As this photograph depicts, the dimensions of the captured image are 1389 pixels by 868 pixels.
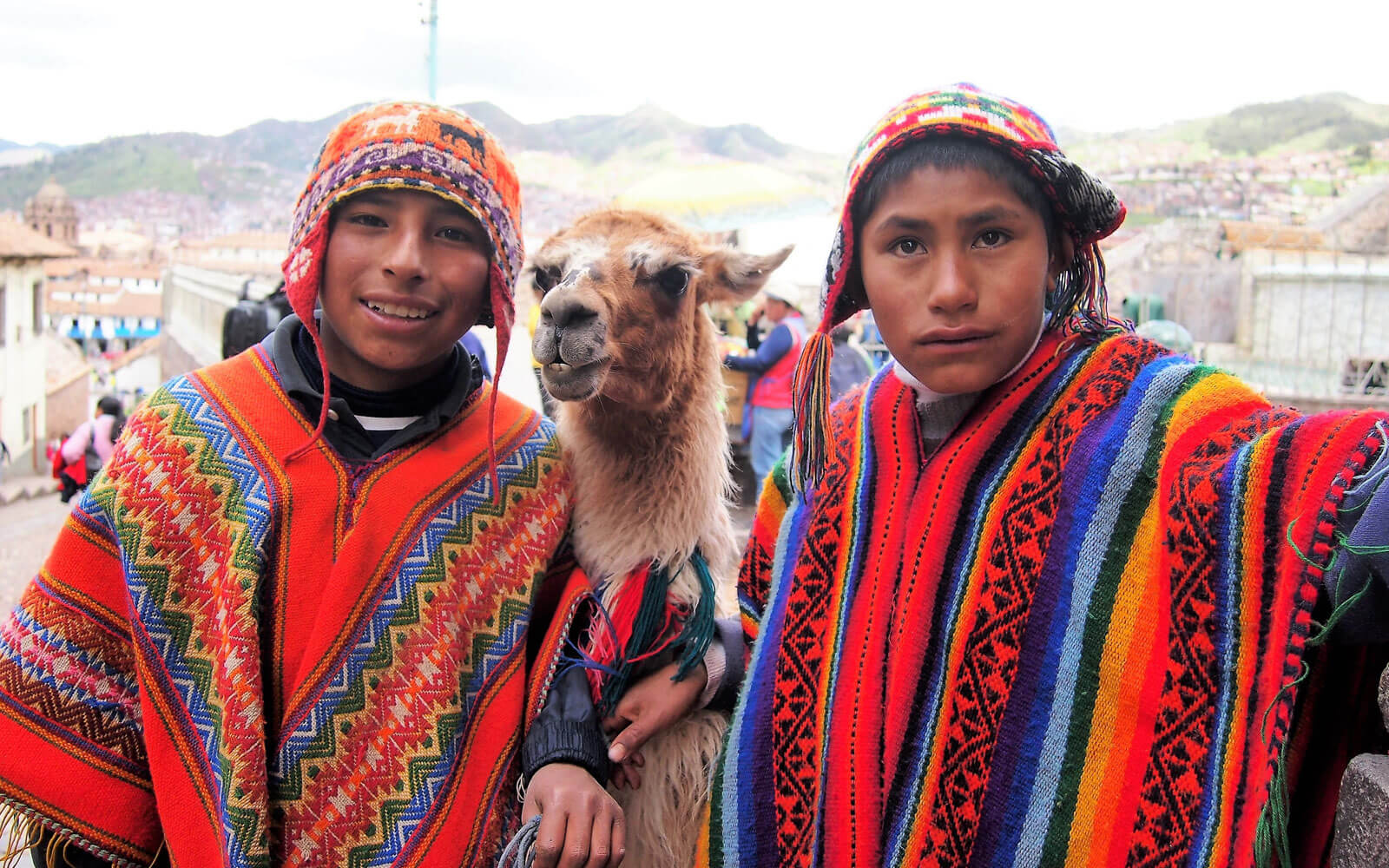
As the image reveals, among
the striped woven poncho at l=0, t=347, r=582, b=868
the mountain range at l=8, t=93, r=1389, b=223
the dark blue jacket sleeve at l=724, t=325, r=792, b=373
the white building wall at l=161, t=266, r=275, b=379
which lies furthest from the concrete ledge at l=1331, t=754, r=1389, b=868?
the mountain range at l=8, t=93, r=1389, b=223

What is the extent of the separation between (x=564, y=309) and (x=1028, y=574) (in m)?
1.08

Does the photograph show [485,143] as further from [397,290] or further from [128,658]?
[128,658]

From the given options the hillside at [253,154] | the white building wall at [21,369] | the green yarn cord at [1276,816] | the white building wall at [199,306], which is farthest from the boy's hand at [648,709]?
the hillside at [253,154]

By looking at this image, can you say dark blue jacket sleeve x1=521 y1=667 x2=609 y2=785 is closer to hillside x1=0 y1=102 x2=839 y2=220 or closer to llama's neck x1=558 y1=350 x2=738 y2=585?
llama's neck x1=558 y1=350 x2=738 y2=585

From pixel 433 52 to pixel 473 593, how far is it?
27.8 feet

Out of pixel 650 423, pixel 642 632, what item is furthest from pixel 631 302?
pixel 642 632

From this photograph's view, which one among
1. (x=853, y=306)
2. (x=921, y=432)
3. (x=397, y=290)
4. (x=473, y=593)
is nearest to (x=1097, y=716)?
(x=921, y=432)

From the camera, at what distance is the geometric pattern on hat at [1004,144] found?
127cm

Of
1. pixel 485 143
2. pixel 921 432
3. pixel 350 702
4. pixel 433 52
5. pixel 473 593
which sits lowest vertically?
pixel 350 702

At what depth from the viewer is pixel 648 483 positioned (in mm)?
2021

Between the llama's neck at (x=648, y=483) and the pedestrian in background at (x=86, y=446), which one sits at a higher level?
the llama's neck at (x=648, y=483)

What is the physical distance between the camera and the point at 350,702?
57.4 inches

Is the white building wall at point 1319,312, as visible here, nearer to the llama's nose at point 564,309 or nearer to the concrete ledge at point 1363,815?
the llama's nose at point 564,309

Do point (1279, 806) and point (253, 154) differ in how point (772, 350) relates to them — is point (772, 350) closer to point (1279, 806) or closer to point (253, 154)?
point (1279, 806)
